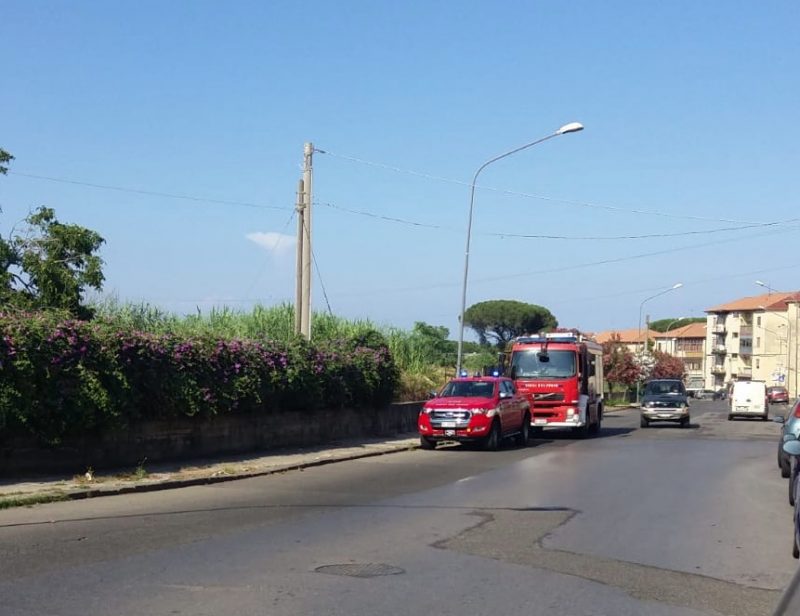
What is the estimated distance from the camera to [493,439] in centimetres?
2266

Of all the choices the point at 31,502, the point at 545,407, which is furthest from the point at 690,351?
the point at 31,502

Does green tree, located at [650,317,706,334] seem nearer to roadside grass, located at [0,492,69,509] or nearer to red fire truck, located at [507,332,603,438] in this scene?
red fire truck, located at [507,332,603,438]

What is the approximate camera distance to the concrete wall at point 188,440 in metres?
14.3

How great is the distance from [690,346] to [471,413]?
436 feet

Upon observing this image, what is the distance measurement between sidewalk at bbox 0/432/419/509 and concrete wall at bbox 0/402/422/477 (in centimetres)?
29

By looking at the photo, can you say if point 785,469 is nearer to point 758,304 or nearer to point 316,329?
point 316,329

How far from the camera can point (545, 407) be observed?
27.8 meters

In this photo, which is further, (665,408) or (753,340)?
(753,340)

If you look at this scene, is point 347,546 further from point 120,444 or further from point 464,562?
point 120,444

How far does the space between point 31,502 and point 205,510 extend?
7.67 feet

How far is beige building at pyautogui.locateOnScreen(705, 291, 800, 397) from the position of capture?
107 metres

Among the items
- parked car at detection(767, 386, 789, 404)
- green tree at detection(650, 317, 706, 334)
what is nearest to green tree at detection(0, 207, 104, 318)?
parked car at detection(767, 386, 789, 404)

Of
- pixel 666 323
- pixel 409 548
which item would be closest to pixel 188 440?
pixel 409 548

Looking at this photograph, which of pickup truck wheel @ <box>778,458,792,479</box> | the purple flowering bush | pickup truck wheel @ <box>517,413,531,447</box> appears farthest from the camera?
pickup truck wheel @ <box>517,413,531,447</box>
